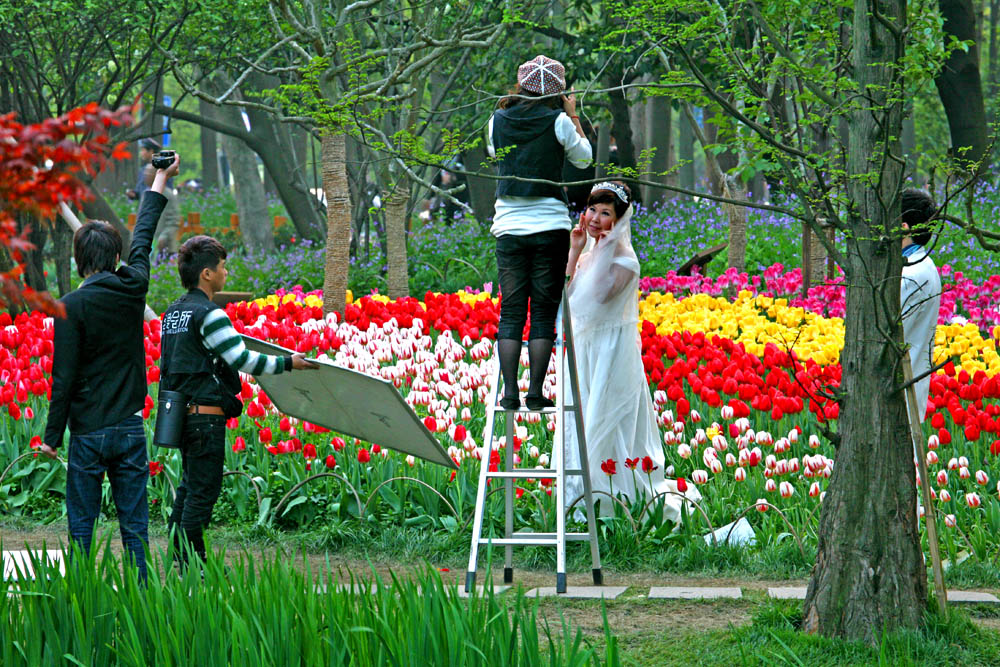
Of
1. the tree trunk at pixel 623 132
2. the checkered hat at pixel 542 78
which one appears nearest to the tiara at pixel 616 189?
the checkered hat at pixel 542 78

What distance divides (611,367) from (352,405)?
1749 mm

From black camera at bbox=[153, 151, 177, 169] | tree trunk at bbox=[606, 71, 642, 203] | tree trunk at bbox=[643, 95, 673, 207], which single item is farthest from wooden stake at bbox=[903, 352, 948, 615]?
tree trunk at bbox=[643, 95, 673, 207]

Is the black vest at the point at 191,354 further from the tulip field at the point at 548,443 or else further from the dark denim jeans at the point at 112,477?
the tulip field at the point at 548,443

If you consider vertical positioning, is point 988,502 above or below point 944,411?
below

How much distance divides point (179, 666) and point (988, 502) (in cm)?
461

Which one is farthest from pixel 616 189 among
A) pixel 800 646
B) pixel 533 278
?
pixel 800 646

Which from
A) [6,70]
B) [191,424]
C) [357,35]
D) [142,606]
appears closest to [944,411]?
[191,424]

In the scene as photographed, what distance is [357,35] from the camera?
13.2 m

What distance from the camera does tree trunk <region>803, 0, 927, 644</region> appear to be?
14.4ft

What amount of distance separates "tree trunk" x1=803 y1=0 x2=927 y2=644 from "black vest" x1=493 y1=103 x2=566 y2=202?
1527 millimetres

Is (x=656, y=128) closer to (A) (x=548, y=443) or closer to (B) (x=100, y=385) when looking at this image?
(A) (x=548, y=443)

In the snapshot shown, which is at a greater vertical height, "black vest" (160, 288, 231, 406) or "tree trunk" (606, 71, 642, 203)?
"tree trunk" (606, 71, 642, 203)

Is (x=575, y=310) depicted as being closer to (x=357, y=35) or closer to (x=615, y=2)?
(x=615, y=2)

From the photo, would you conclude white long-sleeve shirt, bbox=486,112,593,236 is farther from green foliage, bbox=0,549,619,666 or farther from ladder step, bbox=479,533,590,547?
green foliage, bbox=0,549,619,666
